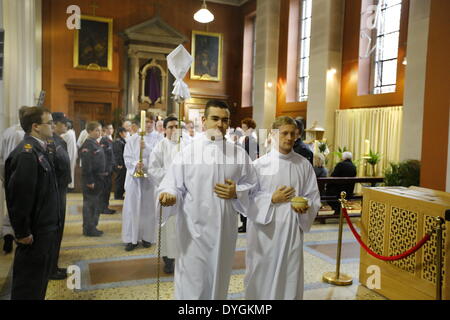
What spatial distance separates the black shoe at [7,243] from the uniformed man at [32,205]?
1959mm

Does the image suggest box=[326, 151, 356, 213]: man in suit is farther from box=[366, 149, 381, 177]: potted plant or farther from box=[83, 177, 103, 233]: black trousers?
box=[83, 177, 103, 233]: black trousers

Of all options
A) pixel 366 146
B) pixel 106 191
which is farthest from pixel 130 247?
pixel 366 146

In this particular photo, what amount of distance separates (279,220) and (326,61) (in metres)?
9.51

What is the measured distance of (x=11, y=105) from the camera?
16.8 ft

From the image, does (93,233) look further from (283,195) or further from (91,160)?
(283,195)

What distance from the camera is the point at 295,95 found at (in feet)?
46.9

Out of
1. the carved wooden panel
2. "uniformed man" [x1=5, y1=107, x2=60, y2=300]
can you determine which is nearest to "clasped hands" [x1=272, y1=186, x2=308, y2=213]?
the carved wooden panel

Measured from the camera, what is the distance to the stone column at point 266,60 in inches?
562

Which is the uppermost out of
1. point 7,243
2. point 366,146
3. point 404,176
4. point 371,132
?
point 371,132

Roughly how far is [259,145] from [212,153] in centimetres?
615

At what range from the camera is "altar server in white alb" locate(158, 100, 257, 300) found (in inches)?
109

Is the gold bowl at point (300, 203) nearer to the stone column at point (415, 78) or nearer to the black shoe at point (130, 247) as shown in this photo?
the black shoe at point (130, 247)

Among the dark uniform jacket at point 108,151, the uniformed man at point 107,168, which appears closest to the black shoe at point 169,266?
the uniformed man at point 107,168
